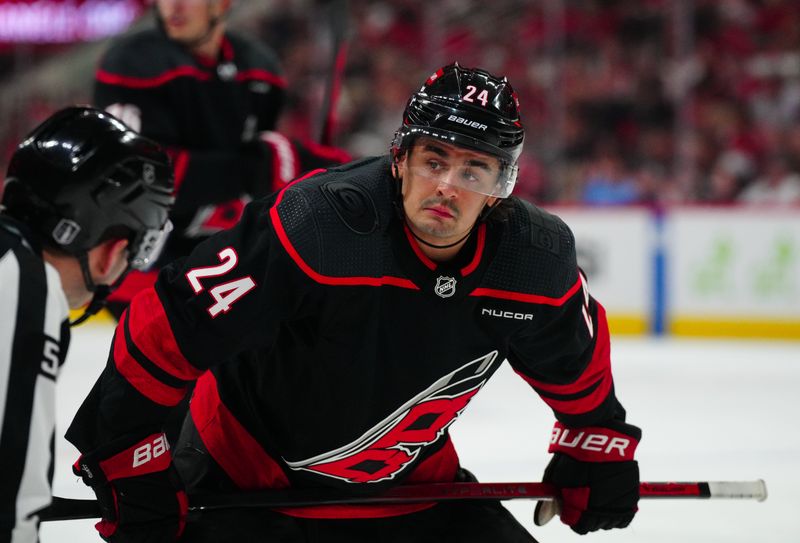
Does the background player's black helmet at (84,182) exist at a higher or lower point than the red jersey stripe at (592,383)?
higher

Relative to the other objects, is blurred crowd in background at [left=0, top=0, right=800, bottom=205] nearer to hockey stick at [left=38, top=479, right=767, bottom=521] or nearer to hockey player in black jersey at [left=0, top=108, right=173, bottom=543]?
hockey stick at [left=38, top=479, right=767, bottom=521]

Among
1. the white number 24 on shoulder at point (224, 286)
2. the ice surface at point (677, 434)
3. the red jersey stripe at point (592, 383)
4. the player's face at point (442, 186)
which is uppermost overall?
the player's face at point (442, 186)

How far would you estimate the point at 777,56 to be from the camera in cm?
727

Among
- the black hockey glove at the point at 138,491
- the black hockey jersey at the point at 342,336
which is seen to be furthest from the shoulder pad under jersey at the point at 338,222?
the black hockey glove at the point at 138,491

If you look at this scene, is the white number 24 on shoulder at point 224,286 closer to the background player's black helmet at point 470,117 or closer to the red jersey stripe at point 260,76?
the background player's black helmet at point 470,117

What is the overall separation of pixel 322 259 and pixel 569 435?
739mm

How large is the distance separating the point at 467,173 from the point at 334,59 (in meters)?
2.05

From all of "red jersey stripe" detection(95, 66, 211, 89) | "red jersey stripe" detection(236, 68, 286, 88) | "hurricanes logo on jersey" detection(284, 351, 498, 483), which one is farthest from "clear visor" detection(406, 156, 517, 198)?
"red jersey stripe" detection(236, 68, 286, 88)

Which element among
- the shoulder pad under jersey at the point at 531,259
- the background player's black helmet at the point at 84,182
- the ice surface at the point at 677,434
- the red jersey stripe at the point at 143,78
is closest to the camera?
the background player's black helmet at the point at 84,182

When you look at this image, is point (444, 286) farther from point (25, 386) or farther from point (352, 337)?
point (25, 386)

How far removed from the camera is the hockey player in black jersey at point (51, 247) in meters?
1.33

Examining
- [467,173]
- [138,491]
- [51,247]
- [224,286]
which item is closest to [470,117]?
[467,173]

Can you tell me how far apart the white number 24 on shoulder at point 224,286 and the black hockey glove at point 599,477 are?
2.67 feet

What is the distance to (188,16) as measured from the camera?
3.13 m
